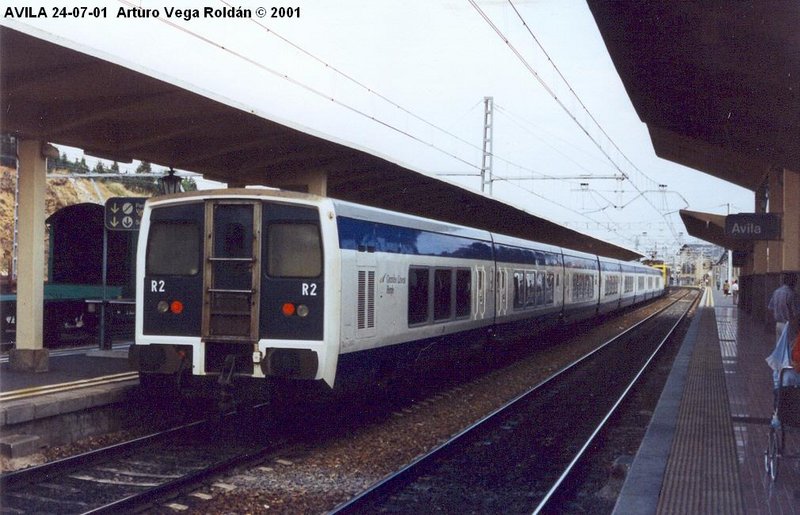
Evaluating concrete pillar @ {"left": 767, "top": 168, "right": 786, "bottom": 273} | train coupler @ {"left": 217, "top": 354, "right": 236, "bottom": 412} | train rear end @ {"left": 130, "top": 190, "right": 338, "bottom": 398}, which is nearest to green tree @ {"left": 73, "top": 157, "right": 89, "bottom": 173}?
concrete pillar @ {"left": 767, "top": 168, "right": 786, "bottom": 273}

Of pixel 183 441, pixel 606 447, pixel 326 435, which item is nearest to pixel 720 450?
pixel 606 447

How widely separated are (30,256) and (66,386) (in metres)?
2.14

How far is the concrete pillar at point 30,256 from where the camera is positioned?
34.6 ft

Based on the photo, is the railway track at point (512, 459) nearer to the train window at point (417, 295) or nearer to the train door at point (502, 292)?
the train window at point (417, 295)

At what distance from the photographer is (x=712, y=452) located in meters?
7.95

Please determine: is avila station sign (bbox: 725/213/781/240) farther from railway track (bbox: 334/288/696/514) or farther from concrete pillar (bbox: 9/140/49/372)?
concrete pillar (bbox: 9/140/49/372)

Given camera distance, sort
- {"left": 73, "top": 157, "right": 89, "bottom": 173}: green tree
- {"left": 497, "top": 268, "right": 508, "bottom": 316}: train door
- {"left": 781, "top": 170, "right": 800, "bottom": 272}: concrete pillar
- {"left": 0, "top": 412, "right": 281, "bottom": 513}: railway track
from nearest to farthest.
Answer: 1. {"left": 0, "top": 412, "right": 281, "bottom": 513}: railway track
2. {"left": 497, "top": 268, "right": 508, "bottom": 316}: train door
3. {"left": 781, "top": 170, "right": 800, "bottom": 272}: concrete pillar
4. {"left": 73, "top": 157, "right": 89, "bottom": 173}: green tree

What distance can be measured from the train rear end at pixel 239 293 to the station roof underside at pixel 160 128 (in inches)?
52.2

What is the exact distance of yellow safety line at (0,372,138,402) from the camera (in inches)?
336

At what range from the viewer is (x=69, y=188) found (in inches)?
2089

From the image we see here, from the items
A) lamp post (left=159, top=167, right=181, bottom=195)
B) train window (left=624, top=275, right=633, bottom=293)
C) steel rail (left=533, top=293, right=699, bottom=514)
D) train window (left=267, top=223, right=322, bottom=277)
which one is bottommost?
steel rail (left=533, top=293, right=699, bottom=514)

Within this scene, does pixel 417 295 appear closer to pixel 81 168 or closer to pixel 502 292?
pixel 502 292

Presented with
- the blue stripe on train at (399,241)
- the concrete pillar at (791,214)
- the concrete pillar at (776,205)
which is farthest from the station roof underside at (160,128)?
the concrete pillar at (776,205)

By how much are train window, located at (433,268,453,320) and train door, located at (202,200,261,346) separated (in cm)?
346
